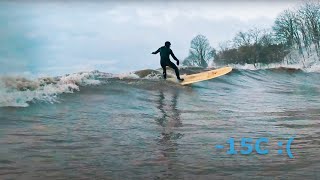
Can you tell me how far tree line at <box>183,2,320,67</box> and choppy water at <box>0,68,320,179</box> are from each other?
38.7 meters

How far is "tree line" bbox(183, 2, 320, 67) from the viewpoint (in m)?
46.2

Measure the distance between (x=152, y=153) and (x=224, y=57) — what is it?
5634 cm

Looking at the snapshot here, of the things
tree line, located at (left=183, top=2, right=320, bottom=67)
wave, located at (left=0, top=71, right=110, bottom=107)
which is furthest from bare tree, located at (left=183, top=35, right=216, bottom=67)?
wave, located at (left=0, top=71, right=110, bottom=107)

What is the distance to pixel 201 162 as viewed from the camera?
447 cm

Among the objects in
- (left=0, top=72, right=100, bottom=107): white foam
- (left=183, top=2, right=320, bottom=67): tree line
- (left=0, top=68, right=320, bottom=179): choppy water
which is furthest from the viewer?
(left=183, top=2, right=320, bottom=67): tree line

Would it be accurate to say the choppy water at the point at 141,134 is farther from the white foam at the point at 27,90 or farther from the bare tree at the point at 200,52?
the bare tree at the point at 200,52

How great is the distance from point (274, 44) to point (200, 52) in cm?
1099

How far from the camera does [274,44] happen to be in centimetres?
5259

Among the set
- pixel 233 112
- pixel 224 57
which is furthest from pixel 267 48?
pixel 233 112

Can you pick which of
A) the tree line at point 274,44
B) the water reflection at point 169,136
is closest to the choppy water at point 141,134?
the water reflection at point 169,136

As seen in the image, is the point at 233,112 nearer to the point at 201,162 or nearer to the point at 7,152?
the point at 201,162

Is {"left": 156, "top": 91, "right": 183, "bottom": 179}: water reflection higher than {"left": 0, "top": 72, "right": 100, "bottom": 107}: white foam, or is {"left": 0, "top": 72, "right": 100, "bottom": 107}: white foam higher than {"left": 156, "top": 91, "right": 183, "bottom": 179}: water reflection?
{"left": 0, "top": 72, "right": 100, "bottom": 107}: white foam

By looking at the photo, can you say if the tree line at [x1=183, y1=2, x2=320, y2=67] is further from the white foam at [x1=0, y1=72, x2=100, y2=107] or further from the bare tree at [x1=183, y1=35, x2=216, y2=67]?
the white foam at [x1=0, y1=72, x2=100, y2=107]

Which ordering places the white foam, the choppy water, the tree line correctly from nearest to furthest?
the choppy water, the white foam, the tree line
